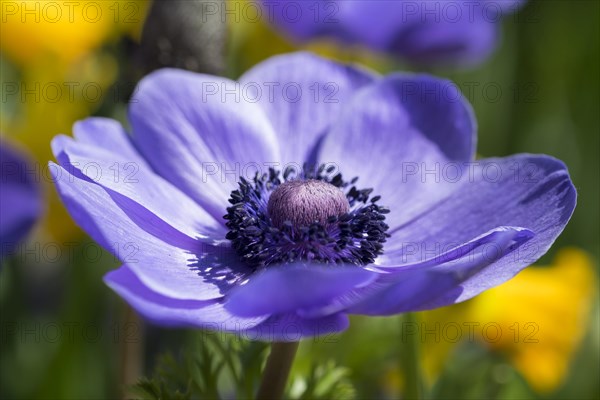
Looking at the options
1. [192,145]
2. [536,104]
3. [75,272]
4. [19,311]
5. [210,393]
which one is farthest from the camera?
[536,104]

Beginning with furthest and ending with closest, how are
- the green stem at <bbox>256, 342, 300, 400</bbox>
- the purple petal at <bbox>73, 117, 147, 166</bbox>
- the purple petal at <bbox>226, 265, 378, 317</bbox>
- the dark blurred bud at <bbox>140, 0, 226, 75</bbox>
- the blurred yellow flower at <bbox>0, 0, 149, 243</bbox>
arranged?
1. the blurred yellow flower at <bbox>0, 0, 149, 243</bbox>
2. the dark blurred bud at <bbox>140, 0, 226, 75</bbox>
3. the purple petal at <bbox>73, 117, 147, 166</bbox>
4. the green stem at <bbox>256, 342, 300, 400</bbox>
5. the purple petal at <bbox>226, 265, 378, 317</bbox>

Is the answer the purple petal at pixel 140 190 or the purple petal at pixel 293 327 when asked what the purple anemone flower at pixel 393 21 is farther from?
the purple petal at pixel 293 327

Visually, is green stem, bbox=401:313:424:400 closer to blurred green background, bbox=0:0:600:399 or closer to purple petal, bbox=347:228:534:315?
blurred green background, bbox=0:0:600:399

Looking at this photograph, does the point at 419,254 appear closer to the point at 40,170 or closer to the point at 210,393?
the point at 210,393

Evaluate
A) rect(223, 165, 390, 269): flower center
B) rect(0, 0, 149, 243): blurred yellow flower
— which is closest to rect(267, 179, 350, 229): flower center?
rect(223, 165, 390, 269): flower center

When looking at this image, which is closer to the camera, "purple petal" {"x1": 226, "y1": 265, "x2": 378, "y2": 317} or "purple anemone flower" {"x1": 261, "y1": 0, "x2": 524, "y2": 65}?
"purple petal" {"x1": 226, "y1": 265, "x2": 378, "y2": 317}

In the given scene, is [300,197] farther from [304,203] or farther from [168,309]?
[168,309]

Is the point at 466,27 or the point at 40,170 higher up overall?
the point at 466,27

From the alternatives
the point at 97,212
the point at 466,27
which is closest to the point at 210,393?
the point at 97,212
